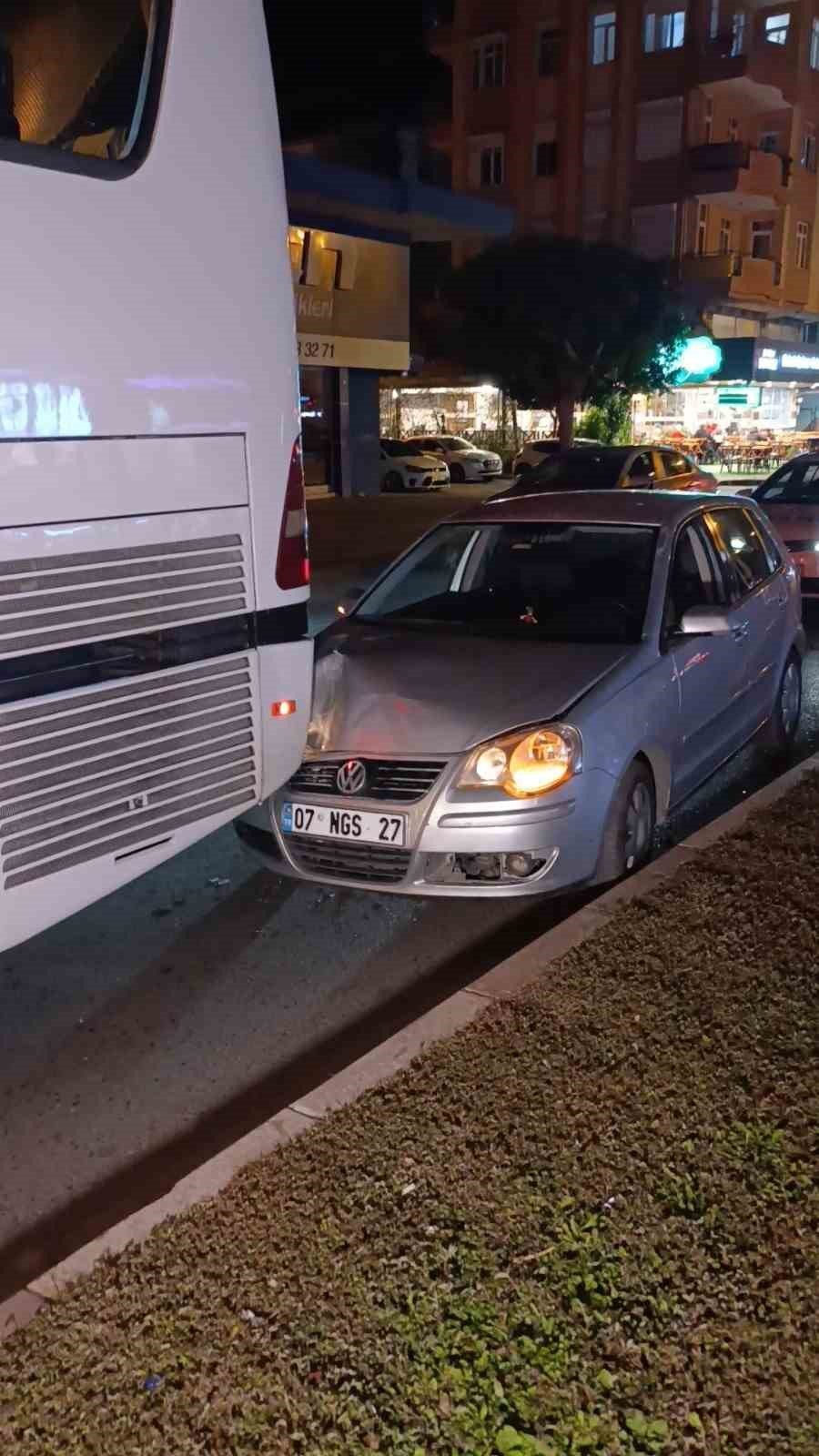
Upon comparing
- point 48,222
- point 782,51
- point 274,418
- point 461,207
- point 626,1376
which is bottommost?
point 626,1376

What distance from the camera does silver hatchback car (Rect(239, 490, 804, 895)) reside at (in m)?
4.84

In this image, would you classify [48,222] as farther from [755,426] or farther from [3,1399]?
[755,426]

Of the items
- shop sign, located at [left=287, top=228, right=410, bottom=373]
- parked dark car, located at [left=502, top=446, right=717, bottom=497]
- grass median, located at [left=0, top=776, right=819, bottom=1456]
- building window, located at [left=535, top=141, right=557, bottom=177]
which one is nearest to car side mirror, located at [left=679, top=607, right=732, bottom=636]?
grass median, located at [left=0, top=776, right=819, bottom=1456]

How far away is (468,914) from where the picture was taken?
5.48 metres

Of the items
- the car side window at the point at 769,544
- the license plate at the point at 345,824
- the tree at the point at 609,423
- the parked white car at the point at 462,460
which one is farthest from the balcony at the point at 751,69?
the license plate at the point at 345,824

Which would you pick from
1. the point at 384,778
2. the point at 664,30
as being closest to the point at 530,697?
the point at 384,778

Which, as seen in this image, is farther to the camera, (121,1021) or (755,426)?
(755,426)

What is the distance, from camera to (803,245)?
148ft

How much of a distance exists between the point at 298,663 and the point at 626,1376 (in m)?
2.62

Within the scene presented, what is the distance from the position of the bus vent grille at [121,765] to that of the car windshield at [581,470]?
13406mm

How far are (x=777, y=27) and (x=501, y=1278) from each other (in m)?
47.6

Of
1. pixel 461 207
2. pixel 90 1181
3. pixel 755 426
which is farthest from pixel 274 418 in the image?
pixel 755 426

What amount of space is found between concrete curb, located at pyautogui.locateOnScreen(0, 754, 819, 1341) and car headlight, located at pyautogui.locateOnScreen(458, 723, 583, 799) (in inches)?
21.7

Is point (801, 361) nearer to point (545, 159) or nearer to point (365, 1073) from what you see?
point (545, 159)
